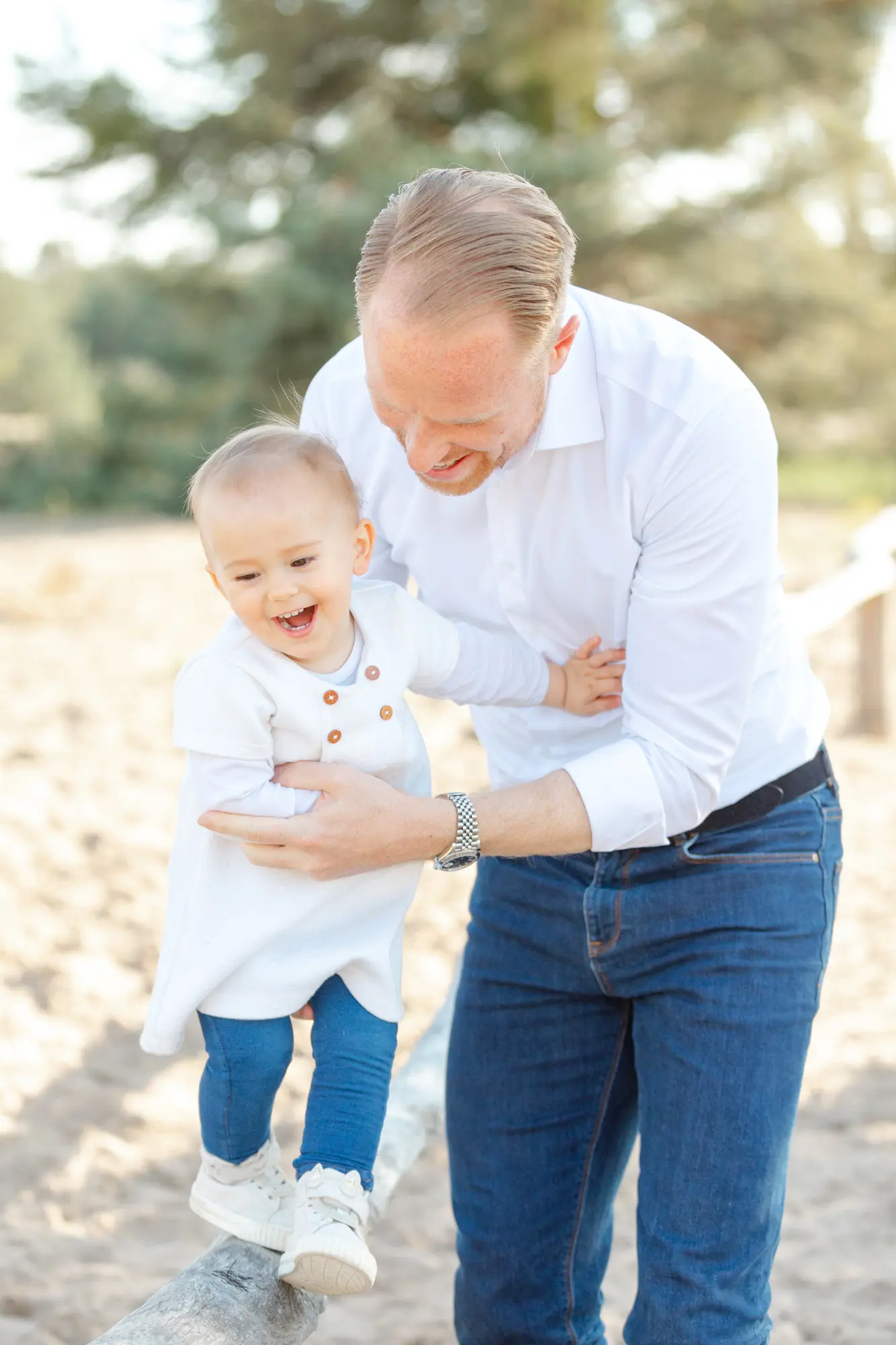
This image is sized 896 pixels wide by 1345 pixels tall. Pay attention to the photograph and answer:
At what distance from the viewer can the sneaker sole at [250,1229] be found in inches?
68.3

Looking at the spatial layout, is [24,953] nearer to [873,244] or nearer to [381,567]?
[381,567]

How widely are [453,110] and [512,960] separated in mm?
14239

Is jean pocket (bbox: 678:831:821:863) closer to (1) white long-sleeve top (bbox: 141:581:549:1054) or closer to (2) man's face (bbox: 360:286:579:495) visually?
(1) white long-sleeve top (bbox: 141:581:549:1054)

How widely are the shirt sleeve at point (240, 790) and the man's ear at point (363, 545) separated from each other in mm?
306

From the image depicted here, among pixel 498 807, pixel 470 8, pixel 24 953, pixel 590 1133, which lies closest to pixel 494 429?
pixel 498 807

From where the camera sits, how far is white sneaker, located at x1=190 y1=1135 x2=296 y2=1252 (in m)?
1.74

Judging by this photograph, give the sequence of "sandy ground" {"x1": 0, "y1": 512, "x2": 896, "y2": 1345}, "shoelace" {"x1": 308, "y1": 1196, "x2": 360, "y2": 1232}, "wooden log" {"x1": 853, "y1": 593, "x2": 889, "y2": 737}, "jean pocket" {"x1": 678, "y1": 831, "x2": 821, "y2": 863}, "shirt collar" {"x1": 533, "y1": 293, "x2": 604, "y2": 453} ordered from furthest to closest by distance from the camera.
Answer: "wooden log" {"x1": 853, "y1": 593, "x2": 889, "y2": 737} < "sandy ground" {"x1": 0, "y1": 512, "x2": 896, "y2": 1345} < "jean pocket" {"x1": 678, "y1": 831, "x2": 821, "y2": 863} < "shirt collar" {"x1": 533, "y1": 293, "x2": 604, "y2": 453} < "shoelace" {"x1": 308, "y1": 1196, "x2": 360, "y2": 1232}

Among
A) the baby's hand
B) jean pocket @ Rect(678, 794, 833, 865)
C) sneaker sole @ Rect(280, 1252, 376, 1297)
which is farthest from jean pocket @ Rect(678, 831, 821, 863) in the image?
sneaker sole @ Rect(280, 1252, 376, 1297)

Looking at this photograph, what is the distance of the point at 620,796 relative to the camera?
181 centimetres

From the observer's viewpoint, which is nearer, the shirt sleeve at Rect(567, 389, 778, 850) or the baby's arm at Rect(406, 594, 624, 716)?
the shirt sleeve at Rect(567, 389, 778, 850)

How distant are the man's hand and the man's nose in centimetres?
42

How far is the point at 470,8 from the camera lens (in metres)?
13.6

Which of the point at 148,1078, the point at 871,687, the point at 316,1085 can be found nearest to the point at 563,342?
the point at 316,1085

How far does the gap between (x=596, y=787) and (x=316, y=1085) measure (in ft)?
1.79
